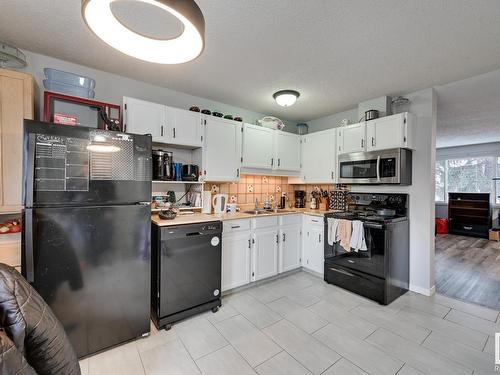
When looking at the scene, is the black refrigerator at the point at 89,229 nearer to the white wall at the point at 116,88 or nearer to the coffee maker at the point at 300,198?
the white wall at the point at 116,88

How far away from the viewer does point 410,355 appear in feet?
5.79

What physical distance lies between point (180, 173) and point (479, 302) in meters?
3.74

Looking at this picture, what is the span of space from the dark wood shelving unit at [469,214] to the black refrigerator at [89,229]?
25.6ft

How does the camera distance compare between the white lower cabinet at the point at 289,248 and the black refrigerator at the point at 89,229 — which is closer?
the black refrigerator at the point at 89,229

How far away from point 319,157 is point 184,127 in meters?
2.10

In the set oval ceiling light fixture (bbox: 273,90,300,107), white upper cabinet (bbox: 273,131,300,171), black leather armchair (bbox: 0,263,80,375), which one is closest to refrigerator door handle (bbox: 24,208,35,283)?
black leather armchair (bbox: 0,263,80,375)

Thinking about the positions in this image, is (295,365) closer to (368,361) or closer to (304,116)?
(368,361)

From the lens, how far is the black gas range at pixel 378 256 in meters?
2.52

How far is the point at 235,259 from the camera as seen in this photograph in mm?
2699

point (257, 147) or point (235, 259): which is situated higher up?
point (257, 147)


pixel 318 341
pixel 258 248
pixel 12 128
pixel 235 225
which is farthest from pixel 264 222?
pixel 12 128

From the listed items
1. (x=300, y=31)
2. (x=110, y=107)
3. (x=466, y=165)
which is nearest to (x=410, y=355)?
(x=300, y=31)

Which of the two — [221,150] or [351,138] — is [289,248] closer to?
[221,150]

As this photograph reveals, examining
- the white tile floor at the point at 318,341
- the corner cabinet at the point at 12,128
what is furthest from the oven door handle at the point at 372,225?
the corner cabinet at the point at 12,128
